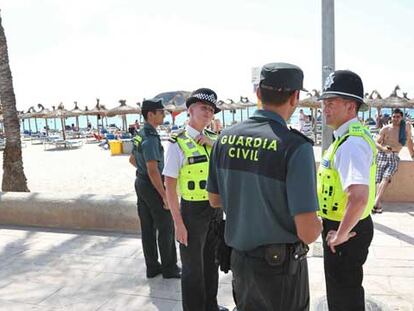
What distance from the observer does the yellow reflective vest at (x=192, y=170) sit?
291 centimetres

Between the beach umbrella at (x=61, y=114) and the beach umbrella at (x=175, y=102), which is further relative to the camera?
the beach umbrella at (x=61, y=114)

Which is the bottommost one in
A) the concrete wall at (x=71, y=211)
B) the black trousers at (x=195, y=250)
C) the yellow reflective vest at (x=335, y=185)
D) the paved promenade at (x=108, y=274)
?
the paved promenade at (x=108, y=274)

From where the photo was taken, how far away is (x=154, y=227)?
4188 millimetres

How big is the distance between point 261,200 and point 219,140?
39 centimetres

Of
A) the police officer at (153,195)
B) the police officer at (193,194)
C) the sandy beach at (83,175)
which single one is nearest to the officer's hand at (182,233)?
the police officer at (193,194)

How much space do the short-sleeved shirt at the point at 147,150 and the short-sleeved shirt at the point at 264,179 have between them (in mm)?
1618

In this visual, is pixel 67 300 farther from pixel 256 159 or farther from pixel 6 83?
pixel 6 83

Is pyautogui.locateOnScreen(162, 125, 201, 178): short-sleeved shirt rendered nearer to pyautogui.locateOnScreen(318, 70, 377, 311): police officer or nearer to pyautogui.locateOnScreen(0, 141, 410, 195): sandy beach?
pyautogui.locateOnScreen(318, 70, 377, 311): police officer

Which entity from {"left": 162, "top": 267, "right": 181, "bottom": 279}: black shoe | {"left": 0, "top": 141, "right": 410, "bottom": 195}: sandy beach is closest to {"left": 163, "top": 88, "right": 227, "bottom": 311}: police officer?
{"left": 162, "top": 267, "right": 181, "bottom": 279}: black shoe

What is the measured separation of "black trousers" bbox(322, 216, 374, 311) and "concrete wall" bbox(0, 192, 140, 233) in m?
3.33

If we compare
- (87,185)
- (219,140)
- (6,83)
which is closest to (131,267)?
(219,140)

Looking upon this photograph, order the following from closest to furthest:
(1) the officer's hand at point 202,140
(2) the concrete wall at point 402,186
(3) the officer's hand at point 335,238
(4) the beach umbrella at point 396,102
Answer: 1. (3) the officer's hand at point 335,238
2. (1) the officer's hand at point 202,140
3. (2) the concrete wall at point 402,186
4. (4) the beach umbrella at point 396,102

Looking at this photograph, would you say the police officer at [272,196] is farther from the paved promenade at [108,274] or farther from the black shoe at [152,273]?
the black shoe at [152,273]

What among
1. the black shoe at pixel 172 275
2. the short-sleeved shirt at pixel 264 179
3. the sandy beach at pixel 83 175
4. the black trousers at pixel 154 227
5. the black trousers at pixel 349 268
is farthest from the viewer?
the sandy beach at pixel 83 175
